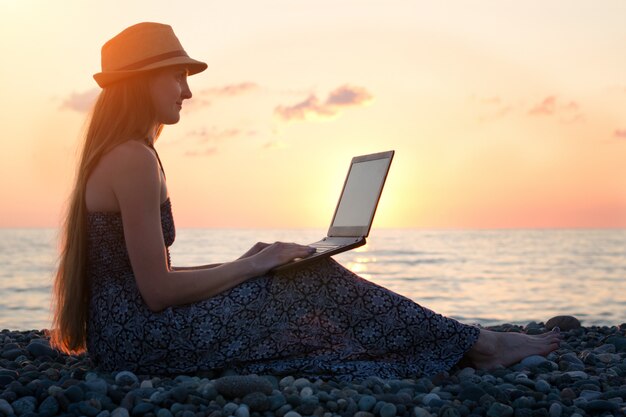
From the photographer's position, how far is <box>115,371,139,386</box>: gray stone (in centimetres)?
378

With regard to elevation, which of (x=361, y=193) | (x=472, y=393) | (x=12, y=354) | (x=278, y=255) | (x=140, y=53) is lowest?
(x=12, y=354)

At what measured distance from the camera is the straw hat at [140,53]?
3.88 meters

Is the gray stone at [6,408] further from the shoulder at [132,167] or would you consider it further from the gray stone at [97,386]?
the shoulder at [132,167]

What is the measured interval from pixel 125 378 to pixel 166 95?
58.8 inches

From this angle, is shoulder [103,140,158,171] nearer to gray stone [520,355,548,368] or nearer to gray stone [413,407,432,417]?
gray stone [413,407,432,417]

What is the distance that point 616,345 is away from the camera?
525 centimetres

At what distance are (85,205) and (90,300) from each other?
56 cm

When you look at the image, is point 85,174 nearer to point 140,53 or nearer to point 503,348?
point 140,53

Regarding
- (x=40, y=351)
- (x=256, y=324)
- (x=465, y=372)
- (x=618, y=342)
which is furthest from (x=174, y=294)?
(x=618, y=342)

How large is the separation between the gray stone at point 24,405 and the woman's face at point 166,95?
153cm

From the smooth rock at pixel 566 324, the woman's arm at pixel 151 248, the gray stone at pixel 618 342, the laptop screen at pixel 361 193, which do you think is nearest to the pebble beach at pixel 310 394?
the woman's arm at pixel 151 248

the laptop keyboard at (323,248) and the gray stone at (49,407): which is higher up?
the laptop keyboard at (323,248)

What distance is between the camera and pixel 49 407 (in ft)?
10.6

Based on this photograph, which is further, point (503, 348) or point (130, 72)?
point (503, 348)
